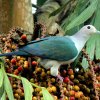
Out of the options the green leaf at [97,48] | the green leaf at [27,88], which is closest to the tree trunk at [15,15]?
the green leaf at [97,48]

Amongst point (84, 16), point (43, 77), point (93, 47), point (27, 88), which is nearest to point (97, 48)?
point (93, 47)

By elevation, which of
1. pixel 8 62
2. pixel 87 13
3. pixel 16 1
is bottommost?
pixel 8 62

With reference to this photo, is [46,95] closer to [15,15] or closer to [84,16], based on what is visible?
[84,16]

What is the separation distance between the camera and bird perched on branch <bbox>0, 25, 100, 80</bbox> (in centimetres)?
122

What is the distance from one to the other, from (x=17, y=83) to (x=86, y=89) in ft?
0.64

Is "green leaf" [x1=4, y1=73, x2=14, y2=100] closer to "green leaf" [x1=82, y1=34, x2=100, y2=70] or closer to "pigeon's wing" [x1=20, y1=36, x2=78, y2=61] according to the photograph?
"pigeon's wing" [x1=20, y1=36, x2=78, y2=61]

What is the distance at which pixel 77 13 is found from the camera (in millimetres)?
1767

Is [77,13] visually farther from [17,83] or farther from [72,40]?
[17,83]

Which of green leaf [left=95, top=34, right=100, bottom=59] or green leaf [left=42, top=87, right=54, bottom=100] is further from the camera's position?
green leaf [left=95, top=34, right=100, bottom=59]

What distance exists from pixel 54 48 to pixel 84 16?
336 millimetres

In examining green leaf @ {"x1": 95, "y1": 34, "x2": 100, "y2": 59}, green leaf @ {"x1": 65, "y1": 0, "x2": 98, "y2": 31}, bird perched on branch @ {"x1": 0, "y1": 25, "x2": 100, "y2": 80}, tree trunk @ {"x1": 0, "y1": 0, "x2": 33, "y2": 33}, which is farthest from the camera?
tree trunk @ {"x1": 0, "y1": 0, "x2": 33, "y2": 33}

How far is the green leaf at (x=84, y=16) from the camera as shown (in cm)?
152

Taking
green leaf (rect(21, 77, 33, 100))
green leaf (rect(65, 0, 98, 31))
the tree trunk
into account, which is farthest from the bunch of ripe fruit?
the tree trunk

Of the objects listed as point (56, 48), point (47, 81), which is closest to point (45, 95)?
point (47, 81)
